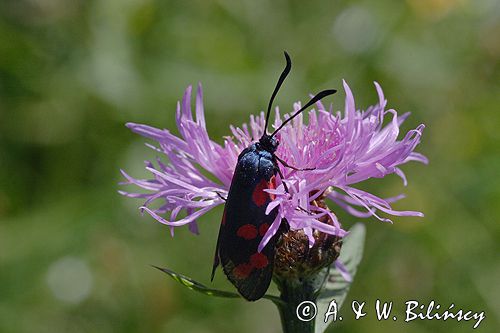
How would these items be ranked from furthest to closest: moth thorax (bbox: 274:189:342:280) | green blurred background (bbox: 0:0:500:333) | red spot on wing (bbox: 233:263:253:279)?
green blurred background (bbox: 0:0:500:333)
moth thorax (bbox: 274:189:342:280)
red spot on wing (bbox: 233:263:253:279)

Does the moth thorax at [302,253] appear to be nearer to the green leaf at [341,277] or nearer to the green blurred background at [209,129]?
the green leaf at [341,277]

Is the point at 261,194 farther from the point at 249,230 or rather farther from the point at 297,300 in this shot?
the point at 297,300

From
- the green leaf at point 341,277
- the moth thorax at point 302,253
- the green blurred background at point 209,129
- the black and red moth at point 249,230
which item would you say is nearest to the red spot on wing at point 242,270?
the black and red moth at point 249,230

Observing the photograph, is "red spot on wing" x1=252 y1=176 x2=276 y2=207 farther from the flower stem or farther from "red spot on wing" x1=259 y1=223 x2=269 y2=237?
the flower stem

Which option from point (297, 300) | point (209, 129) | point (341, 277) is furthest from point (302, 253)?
point (209, 129)

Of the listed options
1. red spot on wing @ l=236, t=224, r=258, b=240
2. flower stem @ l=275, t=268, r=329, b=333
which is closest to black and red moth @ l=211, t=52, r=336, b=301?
red spot on wing @ l=236, t=224, r=258, b=240

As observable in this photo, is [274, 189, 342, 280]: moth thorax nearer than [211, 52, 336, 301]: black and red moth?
No
